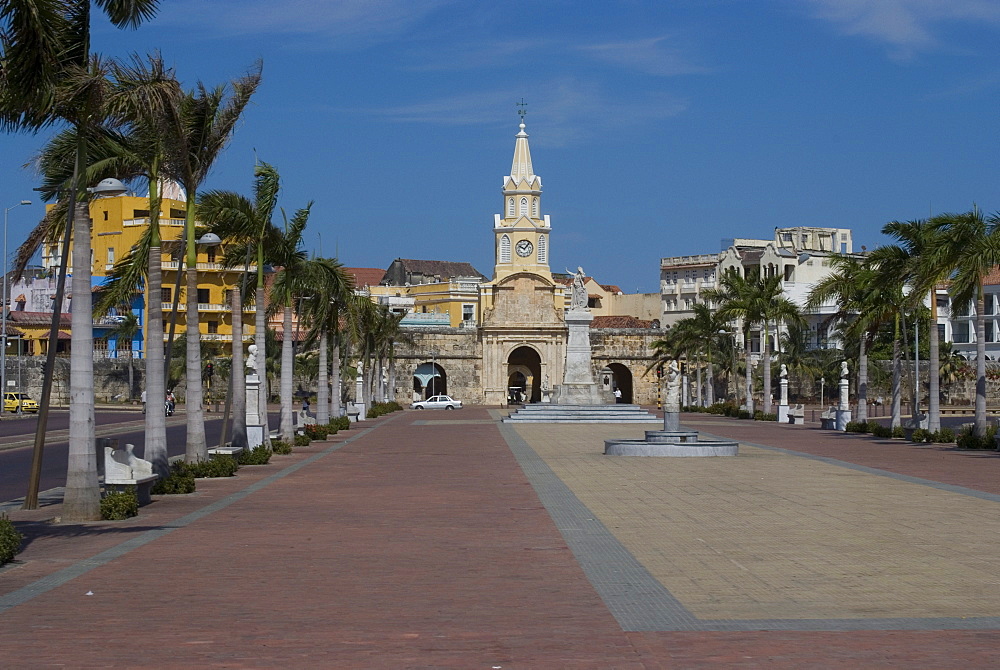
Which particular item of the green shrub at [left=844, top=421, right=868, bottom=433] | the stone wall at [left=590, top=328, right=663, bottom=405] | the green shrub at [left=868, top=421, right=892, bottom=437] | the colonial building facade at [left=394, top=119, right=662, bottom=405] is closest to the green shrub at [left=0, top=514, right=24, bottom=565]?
the green shrub at [left=868, top=421, right=892, bottom=437]

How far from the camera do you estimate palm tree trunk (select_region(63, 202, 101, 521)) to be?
16.2 metres

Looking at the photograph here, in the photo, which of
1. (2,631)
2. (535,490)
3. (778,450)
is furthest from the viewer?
(778,450)

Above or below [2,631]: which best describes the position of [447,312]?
above

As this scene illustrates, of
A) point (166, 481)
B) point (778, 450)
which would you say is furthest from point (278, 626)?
point (778, 450)

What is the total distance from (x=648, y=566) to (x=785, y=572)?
132 centimetres

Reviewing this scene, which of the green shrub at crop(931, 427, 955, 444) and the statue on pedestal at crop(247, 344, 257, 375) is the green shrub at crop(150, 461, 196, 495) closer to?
the statue on pedestal at crop(247, 344, 257, 375)

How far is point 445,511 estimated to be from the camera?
58.4 ft

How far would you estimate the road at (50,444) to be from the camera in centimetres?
2413

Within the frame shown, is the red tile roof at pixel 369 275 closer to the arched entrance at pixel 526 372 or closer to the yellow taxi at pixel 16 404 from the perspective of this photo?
the arched entrance at pixel 526 372

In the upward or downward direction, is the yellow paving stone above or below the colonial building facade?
below

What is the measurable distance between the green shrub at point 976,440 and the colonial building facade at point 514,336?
6298 centimetres

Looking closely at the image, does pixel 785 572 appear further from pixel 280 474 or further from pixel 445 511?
pixel 280 474

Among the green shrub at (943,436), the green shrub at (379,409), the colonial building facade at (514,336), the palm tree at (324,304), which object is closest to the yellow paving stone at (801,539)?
the palm tree at (324,304)

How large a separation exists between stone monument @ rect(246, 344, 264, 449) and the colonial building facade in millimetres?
67757
